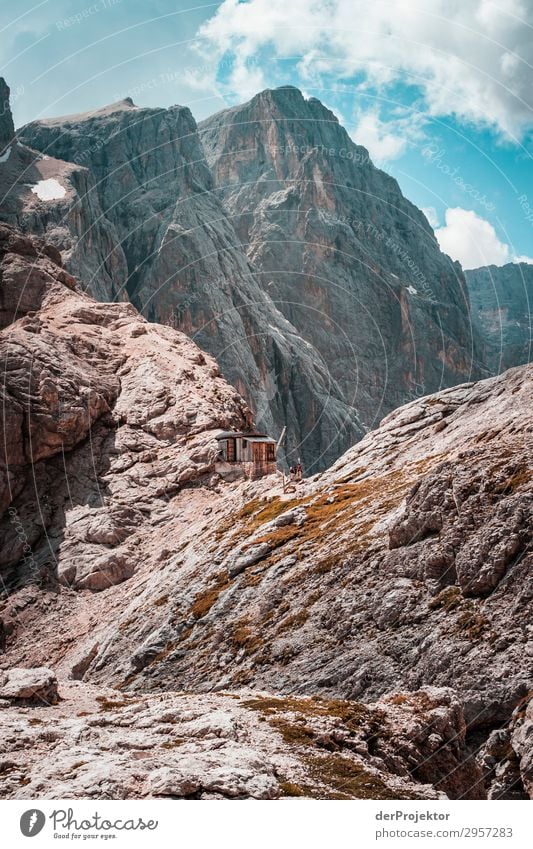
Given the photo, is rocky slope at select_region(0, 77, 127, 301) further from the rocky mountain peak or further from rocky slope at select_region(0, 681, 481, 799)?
rocky slope at select_region(0, 681, 481, 799)

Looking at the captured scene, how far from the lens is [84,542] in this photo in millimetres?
87688

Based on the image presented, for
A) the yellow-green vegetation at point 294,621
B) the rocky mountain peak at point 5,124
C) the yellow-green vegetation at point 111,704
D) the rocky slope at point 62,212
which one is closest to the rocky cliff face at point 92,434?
the yellow-green vegetation at point 294,621

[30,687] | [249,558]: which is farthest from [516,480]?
[30,687]

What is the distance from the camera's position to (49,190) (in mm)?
182750

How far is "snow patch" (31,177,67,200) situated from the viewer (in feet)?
589

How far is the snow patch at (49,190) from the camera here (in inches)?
7064

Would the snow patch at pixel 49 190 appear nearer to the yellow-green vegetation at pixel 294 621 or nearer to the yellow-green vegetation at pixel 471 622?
the yellow-green vegetation at pixel 294 621

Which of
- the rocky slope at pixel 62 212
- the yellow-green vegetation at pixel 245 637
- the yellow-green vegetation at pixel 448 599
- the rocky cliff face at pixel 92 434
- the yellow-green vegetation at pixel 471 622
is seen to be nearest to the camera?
the yellow-green vegetation at pixel 471 622

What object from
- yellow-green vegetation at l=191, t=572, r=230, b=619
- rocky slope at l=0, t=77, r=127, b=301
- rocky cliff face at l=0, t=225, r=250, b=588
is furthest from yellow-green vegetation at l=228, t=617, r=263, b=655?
rocky slope at l=0, t=77, r=127, b=301
